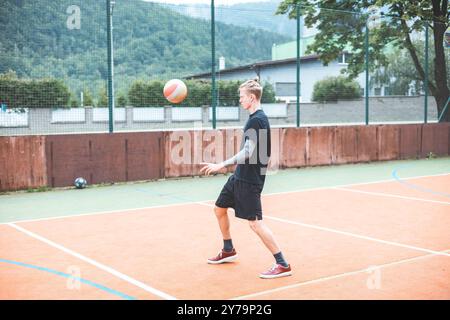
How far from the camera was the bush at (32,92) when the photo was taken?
42.9ft

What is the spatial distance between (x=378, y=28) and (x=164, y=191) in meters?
11.4

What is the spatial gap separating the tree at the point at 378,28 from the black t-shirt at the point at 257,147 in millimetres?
13865

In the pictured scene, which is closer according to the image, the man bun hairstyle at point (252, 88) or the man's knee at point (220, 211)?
the man bun hairstyle at point (252, 88)

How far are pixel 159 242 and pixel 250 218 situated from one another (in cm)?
214

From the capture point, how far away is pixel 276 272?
21.0 ft

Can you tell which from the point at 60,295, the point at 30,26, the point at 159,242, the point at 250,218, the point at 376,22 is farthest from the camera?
the point at 376,22

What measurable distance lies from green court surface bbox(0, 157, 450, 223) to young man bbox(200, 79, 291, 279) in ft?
16.3

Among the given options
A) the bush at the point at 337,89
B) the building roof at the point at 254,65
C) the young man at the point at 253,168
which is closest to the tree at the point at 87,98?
the building roof at the point at 254,65

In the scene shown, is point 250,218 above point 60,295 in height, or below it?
above

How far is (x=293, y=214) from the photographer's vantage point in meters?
10.3

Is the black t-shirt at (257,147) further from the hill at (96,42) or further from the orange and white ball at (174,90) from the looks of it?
the hill at (96,42)

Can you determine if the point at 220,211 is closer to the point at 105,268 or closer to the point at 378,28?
the point at 105,268
